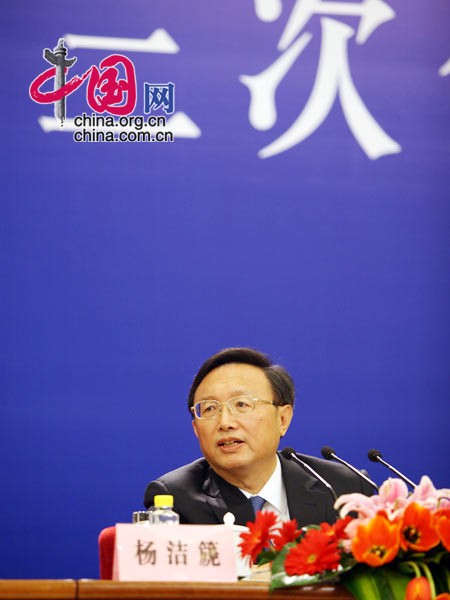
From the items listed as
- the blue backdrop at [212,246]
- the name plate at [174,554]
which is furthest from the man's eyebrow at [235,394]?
the name plate at [174,554]

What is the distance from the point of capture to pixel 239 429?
104 inches

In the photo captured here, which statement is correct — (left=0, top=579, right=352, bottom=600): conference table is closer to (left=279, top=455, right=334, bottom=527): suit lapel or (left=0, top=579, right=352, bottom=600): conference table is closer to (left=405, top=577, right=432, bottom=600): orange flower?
(left=405, top=577, right=432, bottom=600): orange flower

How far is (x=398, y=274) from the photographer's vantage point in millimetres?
3609

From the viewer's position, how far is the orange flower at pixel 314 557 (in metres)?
1.44

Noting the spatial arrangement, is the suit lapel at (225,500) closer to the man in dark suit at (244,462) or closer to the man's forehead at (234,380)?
the man in dark suit at (244,462)

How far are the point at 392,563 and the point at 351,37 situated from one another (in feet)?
8.42

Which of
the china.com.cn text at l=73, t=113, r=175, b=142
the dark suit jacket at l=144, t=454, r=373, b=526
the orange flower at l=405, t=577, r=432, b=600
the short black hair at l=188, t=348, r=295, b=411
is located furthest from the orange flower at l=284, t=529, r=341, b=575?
the china.com.cn text at l=73, t=113, r=175, b=142

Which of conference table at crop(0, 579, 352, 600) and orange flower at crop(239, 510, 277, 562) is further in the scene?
orange flower at crop(239, 510, 277, 562)

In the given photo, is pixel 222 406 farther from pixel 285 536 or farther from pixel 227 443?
pixel 285 536

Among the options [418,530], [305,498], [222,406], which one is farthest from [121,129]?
[418,530]

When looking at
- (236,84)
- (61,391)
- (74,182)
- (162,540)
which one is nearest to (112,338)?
(61,391)

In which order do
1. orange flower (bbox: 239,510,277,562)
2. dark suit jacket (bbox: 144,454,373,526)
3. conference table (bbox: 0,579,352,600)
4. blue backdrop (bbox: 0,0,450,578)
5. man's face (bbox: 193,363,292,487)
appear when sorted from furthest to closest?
1. blue backdrop (bbox: 0,0,450,578)
2. man's face (bbox: 193,363,292,487)
3. dark suit jacket (bbox: 144,454,373,526)
4. orange flower (bbox: 239,510,277,562)
5. conference table (bbox: 0,579,352,600)

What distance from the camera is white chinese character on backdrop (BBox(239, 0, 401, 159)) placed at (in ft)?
11.7

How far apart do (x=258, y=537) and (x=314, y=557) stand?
0.36ft
